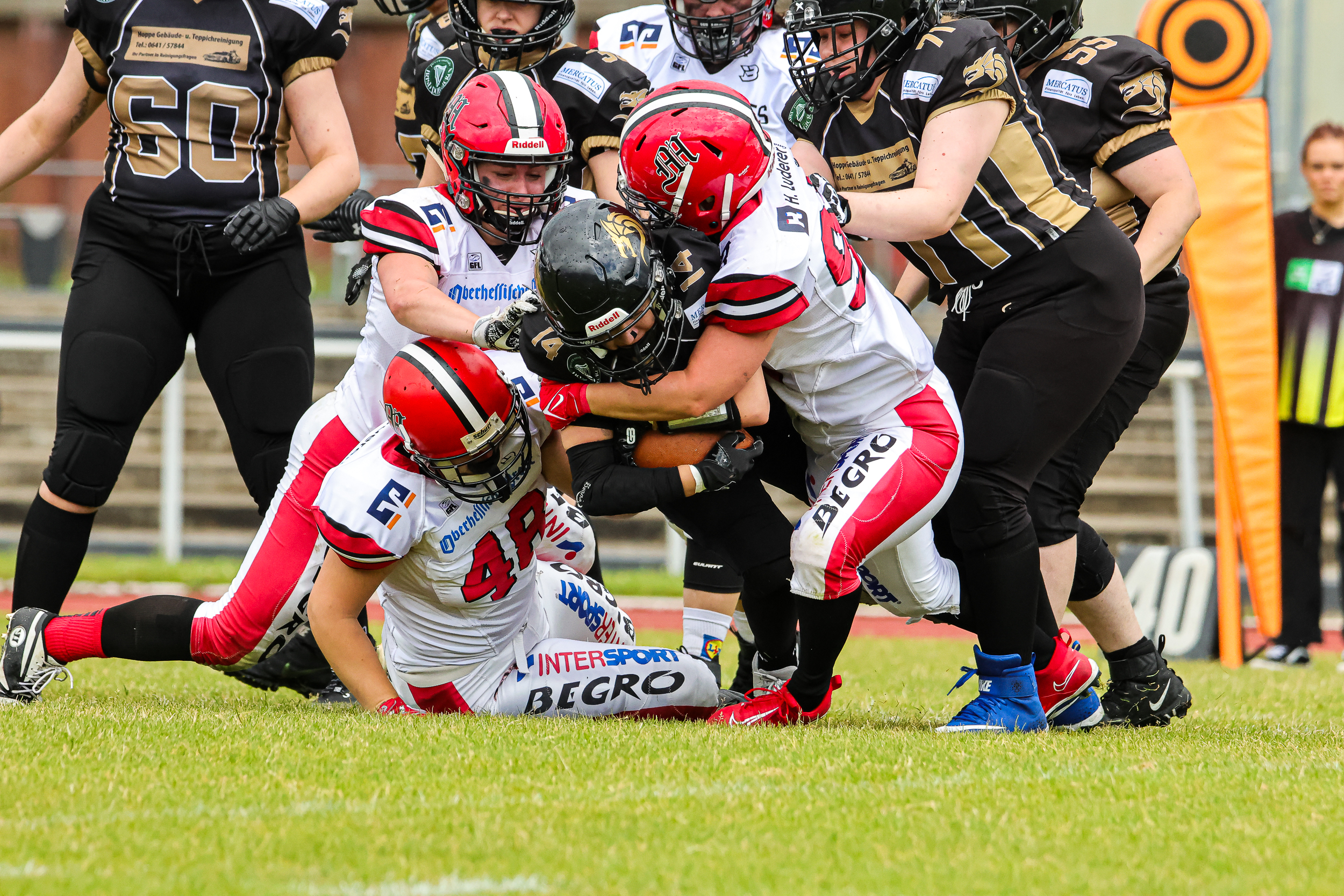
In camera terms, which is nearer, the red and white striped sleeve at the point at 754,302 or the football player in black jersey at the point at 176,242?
the red and white striped sleeve at the point at 754,302

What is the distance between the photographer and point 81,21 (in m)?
4.17

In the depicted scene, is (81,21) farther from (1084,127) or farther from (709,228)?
(1084,127)

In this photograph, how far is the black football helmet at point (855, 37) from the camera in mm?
3568

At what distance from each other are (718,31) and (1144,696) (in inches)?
91.5

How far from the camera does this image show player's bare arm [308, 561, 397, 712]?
3.58 m

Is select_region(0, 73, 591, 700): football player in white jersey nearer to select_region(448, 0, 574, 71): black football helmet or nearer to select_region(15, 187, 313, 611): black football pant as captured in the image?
select_region(15, 187, 313, 611): black football pant

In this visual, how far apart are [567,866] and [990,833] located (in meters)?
0.73

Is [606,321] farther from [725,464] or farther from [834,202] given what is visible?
[834,202]

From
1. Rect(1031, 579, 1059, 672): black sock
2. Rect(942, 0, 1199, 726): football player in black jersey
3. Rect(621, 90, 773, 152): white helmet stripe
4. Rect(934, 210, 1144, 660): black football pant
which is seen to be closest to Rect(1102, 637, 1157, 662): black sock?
Rect(942, 0, 1199, 726): football player in black jersey

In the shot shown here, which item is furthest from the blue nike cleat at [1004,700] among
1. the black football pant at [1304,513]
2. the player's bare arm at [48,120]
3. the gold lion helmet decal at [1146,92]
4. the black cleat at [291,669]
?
the black football pant at [1304,513]

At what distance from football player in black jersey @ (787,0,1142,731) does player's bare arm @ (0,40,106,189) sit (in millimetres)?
2104

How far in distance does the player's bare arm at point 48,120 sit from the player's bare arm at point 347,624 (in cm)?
163

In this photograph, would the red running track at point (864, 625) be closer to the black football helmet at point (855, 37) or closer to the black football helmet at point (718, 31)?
the black football helmet at point (718, 31)

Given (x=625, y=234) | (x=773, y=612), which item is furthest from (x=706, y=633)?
(x=625, y=234)
